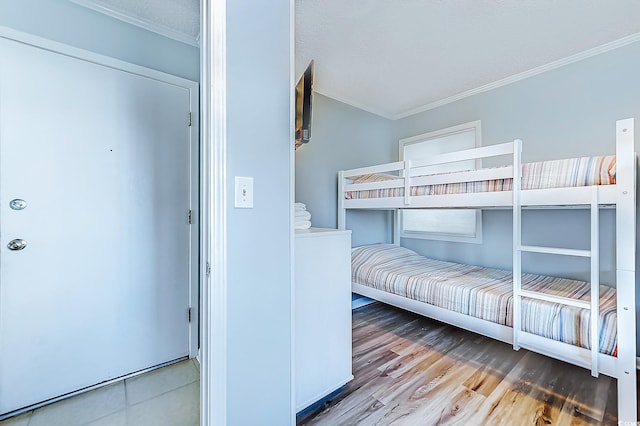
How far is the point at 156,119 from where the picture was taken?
184cm

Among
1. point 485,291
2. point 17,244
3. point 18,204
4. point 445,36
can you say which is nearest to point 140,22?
point 18,204

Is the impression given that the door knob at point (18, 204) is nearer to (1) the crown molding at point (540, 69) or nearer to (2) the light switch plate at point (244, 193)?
(2) the light switch plate at point (244, 193)

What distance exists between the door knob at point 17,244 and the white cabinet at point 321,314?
1485 mm

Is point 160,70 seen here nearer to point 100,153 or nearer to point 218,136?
point 100,153

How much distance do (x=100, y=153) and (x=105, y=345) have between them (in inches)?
46.9

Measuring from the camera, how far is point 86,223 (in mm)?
1616

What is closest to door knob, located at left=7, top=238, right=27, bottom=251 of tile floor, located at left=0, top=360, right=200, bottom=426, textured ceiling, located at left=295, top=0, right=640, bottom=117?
tile floor, located at left=0, top=360, right=200, bottom=426

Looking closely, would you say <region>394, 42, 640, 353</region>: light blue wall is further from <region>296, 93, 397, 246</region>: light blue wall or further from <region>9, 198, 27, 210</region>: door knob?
<region>9, 198, 27, 210</region>: door knob

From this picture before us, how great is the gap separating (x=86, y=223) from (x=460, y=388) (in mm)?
2481

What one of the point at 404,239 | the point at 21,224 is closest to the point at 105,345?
the point at 21,224

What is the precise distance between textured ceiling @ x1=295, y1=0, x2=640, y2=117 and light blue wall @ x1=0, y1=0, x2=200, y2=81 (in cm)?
89

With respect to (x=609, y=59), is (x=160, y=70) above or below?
below

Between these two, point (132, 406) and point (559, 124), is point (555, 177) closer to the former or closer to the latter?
point (559, 124)

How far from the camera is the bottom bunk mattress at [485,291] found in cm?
137
